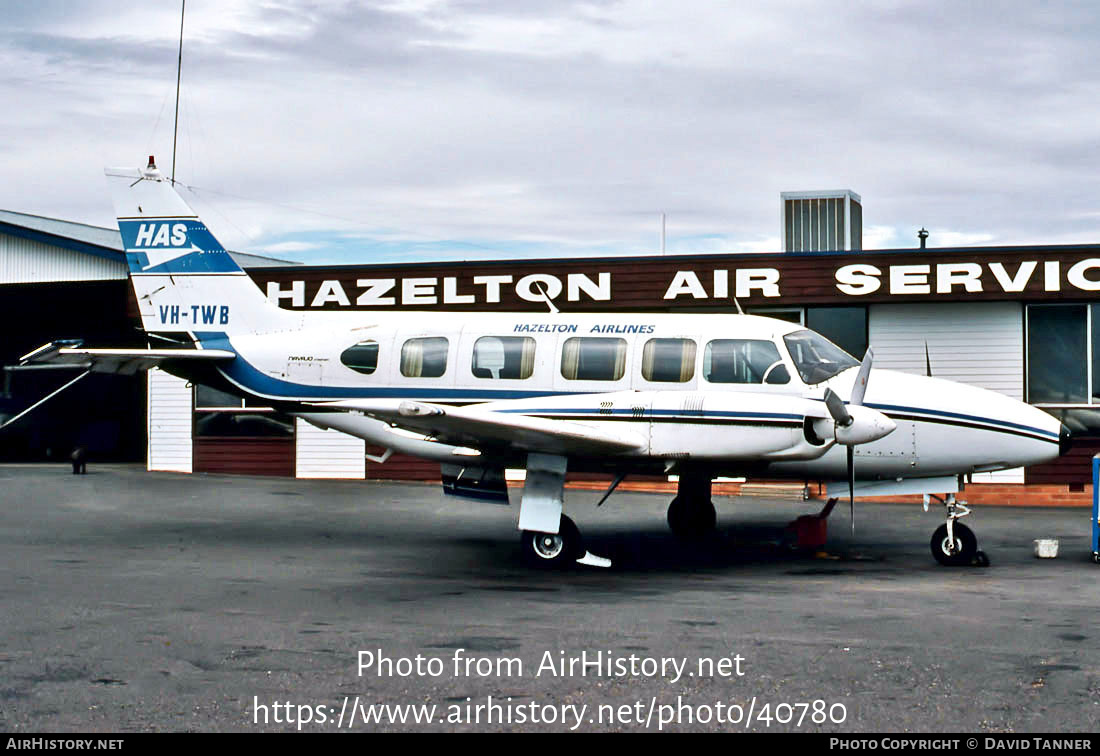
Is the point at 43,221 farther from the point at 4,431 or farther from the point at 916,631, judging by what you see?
the point at 916,631

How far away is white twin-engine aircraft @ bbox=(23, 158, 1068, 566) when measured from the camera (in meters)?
13.3

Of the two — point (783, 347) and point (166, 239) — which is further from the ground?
point (166, 239)

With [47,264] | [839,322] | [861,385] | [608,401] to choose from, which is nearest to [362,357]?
[608,401]

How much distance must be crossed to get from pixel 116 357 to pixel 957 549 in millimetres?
11022

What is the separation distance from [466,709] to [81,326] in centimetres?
3107

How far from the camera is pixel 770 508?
68.2 feet

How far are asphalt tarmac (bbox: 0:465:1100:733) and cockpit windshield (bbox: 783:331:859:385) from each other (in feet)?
7.62

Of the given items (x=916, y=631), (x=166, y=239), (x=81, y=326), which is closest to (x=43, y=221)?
(x=81, y=326)

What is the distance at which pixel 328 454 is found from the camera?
1004 inches

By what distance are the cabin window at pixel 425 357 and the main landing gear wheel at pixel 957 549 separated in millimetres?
6496

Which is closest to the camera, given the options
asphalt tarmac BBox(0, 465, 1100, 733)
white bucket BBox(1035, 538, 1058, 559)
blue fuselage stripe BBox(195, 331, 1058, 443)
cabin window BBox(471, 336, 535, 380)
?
asphalt tarmac BBox(0, 465, 1100, 733)

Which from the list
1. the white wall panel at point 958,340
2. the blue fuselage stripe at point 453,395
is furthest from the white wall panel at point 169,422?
the white wall panel at point 958,340

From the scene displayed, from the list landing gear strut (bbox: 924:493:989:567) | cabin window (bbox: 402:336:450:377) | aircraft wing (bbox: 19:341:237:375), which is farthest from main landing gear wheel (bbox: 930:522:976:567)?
aircraft wing (bbox: 19:341:237:375)

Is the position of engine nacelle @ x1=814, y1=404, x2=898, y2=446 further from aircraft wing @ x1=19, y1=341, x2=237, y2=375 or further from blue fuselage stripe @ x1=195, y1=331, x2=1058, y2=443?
aircraft wing @ x1=19, y1=341, x2=237, y2=375
